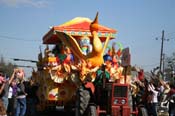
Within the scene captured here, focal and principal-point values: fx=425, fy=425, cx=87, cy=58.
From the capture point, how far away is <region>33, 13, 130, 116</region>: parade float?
12.7m

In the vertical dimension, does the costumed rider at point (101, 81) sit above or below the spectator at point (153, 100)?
above

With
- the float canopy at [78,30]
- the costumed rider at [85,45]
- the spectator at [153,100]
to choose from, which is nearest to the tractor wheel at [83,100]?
the costumed rider at [85,45]

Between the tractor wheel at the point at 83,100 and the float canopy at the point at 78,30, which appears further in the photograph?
the float canopy at the point at 78,30

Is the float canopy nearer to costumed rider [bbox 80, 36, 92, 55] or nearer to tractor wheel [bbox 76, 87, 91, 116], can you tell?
costumed rider [bbox 80, 36, 92, 55]

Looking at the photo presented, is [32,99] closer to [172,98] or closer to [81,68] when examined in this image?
[81,68]

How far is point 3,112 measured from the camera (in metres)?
10.5

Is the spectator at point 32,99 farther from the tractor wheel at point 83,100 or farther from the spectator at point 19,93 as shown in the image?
the tractor wheel at point 83,100

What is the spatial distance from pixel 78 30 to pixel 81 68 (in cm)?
234

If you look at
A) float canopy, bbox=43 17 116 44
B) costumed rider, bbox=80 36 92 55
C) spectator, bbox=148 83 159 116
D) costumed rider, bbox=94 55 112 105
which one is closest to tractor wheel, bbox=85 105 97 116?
costumed rider, bbox=94 55 112 105

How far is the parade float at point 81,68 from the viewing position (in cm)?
1266

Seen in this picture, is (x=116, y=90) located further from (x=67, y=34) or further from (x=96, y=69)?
(x=67, y=34)

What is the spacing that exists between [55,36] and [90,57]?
255cm

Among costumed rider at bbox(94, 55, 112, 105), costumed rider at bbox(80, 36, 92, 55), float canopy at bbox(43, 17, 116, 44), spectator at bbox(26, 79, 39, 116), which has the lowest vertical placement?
spectator at bbox(26, 79, 39, 116)

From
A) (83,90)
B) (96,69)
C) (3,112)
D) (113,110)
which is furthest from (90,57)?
(3,112)
